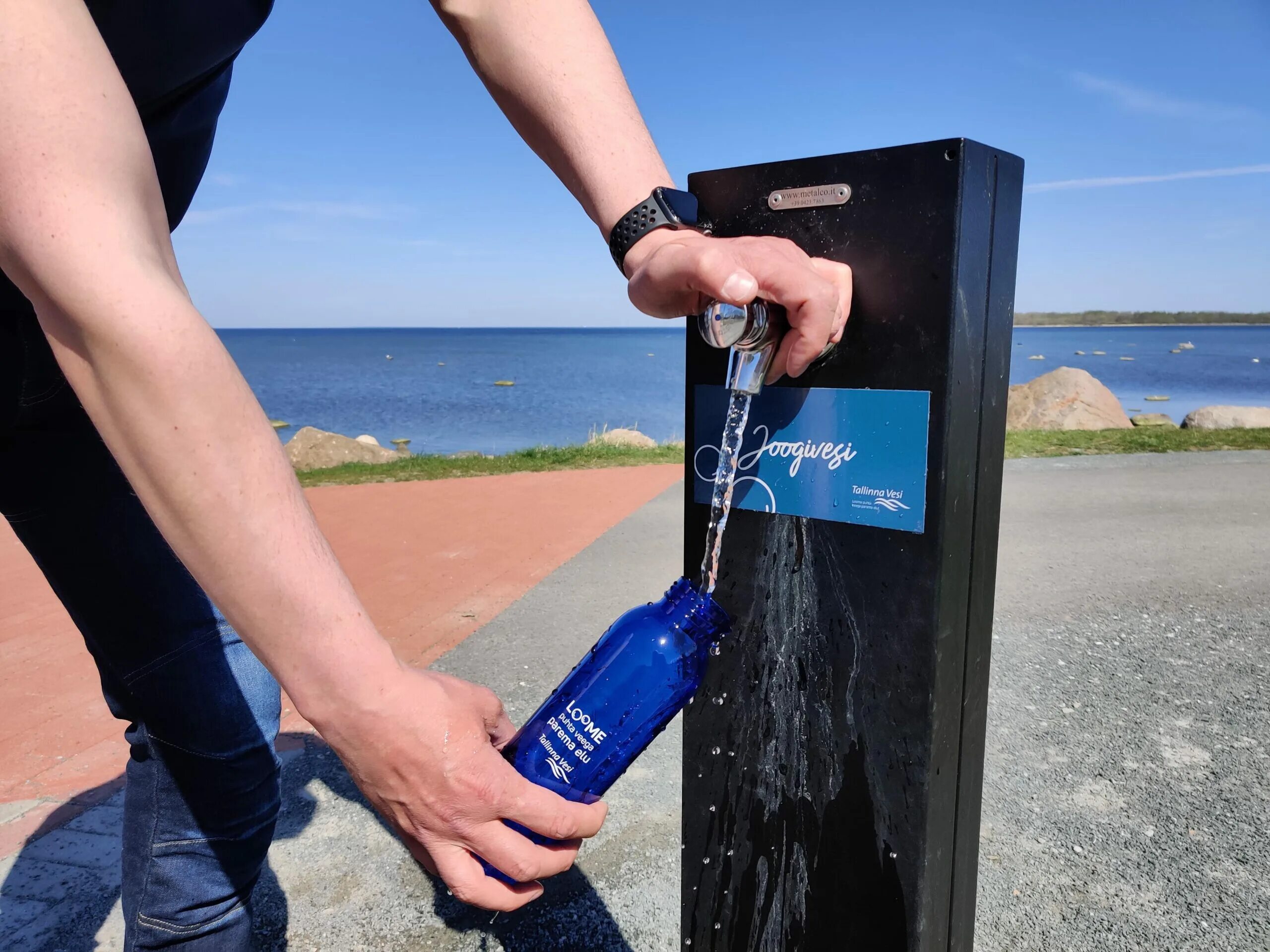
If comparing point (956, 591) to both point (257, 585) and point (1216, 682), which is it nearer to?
point (257, 585)

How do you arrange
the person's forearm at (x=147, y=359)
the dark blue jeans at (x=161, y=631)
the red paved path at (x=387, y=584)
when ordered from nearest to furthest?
the person's forearm at (x=147, y=359) < the dark blue jeans at (x=161, y=631) < the red paved path at (x=387, y=584)

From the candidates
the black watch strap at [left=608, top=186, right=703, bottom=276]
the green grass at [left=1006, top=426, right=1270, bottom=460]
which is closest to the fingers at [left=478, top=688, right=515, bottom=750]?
the black watch strap at [left=608, top=186, right=703, bottom=276]

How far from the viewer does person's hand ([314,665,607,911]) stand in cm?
88

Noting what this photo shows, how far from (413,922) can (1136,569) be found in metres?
4.07

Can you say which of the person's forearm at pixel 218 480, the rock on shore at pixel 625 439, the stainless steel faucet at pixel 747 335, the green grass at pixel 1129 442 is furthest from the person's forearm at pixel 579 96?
the rock on shore at pixel 625 439

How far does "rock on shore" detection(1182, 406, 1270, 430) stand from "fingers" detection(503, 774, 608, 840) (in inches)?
485

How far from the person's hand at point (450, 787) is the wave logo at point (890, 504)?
57 cm

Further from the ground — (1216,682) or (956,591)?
(956,591)

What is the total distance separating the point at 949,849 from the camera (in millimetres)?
1337

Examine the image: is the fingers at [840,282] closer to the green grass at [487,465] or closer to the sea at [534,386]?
the green grass at [487,465]

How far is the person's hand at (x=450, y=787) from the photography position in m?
0.88

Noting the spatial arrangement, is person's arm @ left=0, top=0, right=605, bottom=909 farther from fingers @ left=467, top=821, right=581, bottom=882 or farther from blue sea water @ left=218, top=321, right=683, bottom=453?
blue sea water @ left=218, top=321, right=683, bottom=453

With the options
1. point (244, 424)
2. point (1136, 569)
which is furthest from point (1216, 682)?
point (244, 424)

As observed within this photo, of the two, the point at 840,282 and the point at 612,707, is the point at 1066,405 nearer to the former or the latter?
the point at 840,282
